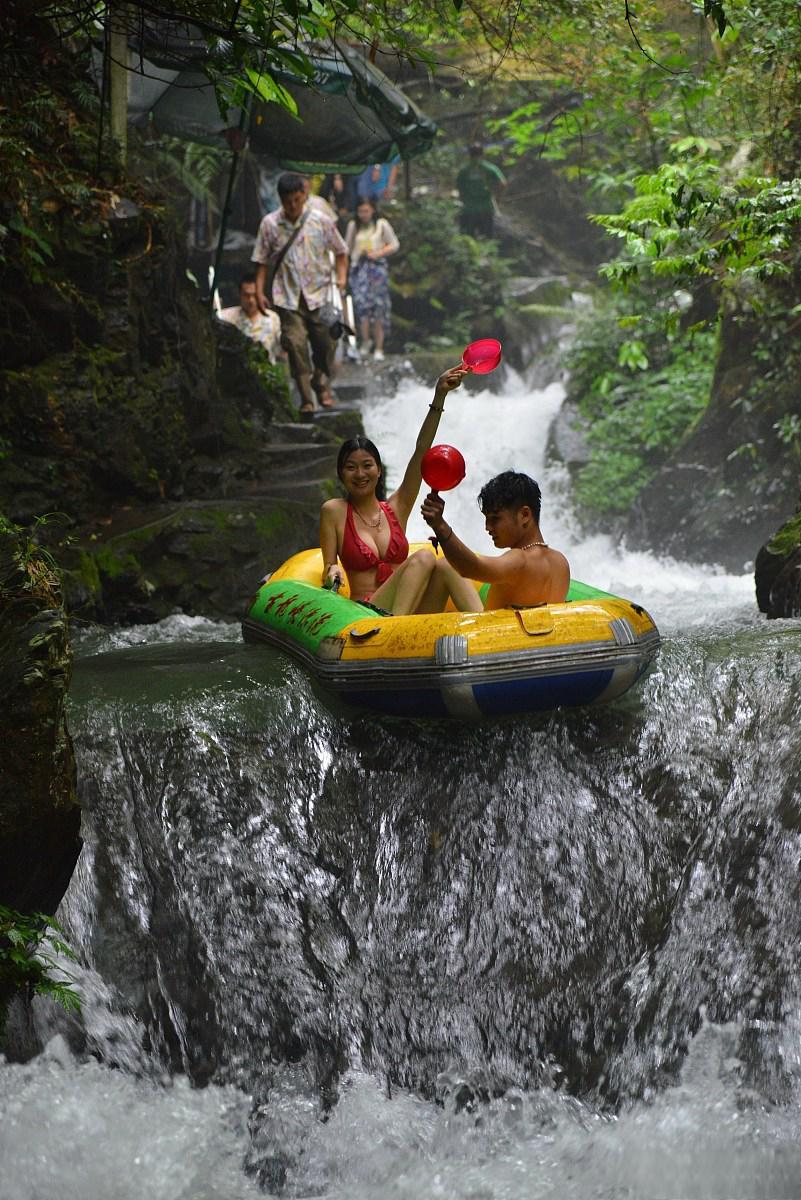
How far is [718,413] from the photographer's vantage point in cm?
1130

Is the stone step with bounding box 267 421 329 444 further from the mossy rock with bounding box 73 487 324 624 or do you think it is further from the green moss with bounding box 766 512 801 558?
the green moss with bounding box 766 512 801 558

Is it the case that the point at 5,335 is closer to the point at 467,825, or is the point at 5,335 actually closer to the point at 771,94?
the point at 467,825

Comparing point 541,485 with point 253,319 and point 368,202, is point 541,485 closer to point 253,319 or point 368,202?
point 253,319

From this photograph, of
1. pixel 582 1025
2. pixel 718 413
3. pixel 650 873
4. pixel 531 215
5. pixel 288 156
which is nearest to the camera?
pixel 582 1025

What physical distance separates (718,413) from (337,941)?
8.88 m

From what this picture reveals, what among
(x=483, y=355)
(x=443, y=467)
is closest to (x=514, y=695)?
(x=443, y=467)

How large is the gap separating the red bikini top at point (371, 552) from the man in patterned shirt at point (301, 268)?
4756 mm

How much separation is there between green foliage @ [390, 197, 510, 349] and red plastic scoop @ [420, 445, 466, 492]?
14.2m

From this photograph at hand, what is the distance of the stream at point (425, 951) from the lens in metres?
3.06

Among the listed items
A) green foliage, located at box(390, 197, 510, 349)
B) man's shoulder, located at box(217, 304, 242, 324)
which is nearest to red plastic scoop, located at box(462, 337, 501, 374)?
man's shoulder, located at box(217, 304, 242, 324)

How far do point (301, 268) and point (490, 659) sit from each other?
6.23 m

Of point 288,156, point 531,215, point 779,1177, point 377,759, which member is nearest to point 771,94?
point 288,156

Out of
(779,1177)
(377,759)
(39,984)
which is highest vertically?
(377,759)

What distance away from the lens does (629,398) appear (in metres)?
13.4
